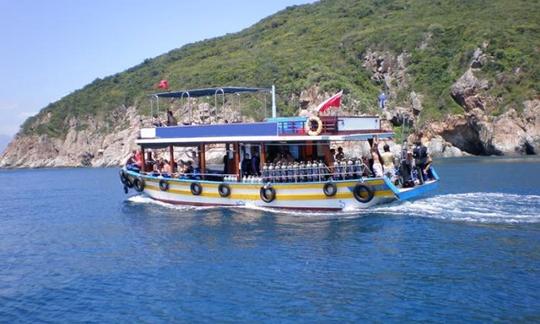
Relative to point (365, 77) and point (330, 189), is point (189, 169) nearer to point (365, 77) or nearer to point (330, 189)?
point (330, 189)

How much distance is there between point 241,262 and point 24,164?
103 meters

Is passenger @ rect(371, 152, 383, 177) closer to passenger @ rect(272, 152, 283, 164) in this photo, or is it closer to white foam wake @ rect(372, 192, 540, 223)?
white foam wake @ rect(372, 192, 540, 223)

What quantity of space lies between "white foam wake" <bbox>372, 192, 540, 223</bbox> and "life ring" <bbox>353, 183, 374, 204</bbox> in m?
0.53

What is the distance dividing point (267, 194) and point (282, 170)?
1322 millimetres

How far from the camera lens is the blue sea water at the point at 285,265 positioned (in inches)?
497

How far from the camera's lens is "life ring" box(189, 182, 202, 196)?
88.0ft

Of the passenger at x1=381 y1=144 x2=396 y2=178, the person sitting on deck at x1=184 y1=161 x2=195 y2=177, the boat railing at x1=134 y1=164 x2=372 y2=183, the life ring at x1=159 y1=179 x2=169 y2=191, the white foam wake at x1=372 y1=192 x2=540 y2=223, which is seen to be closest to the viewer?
the white foam wake at x1=372 y1=192 x2=540 y2=223

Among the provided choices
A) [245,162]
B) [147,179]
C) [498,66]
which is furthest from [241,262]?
[498,66]

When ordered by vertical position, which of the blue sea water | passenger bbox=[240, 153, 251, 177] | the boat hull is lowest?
the blue sea water

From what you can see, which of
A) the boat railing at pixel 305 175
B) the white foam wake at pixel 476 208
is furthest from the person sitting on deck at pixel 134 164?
the white foam wake at pixel 476 208

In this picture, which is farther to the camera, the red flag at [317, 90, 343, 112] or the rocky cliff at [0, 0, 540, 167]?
the rocky cliff at [0, 0, 540, 167]

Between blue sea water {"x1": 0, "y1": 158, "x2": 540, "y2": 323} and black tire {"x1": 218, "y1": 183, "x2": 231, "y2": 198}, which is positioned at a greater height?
black tire {"x1": 218, "y1": 183, "x2": 231, "y2": 198}

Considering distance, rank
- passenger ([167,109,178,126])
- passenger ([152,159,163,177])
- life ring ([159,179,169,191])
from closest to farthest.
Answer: life ring ([159,179,169,191]), passenger ([167,109,178,126]), passenger ([152,159,163,177])

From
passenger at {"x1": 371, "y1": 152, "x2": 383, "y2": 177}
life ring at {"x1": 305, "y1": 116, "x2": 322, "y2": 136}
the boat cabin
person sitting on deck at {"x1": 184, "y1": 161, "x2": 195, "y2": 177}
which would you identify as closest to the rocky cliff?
person sitting on deck at {"x1": 184, "y1": 161, "x2": 195, "y2": 177}
